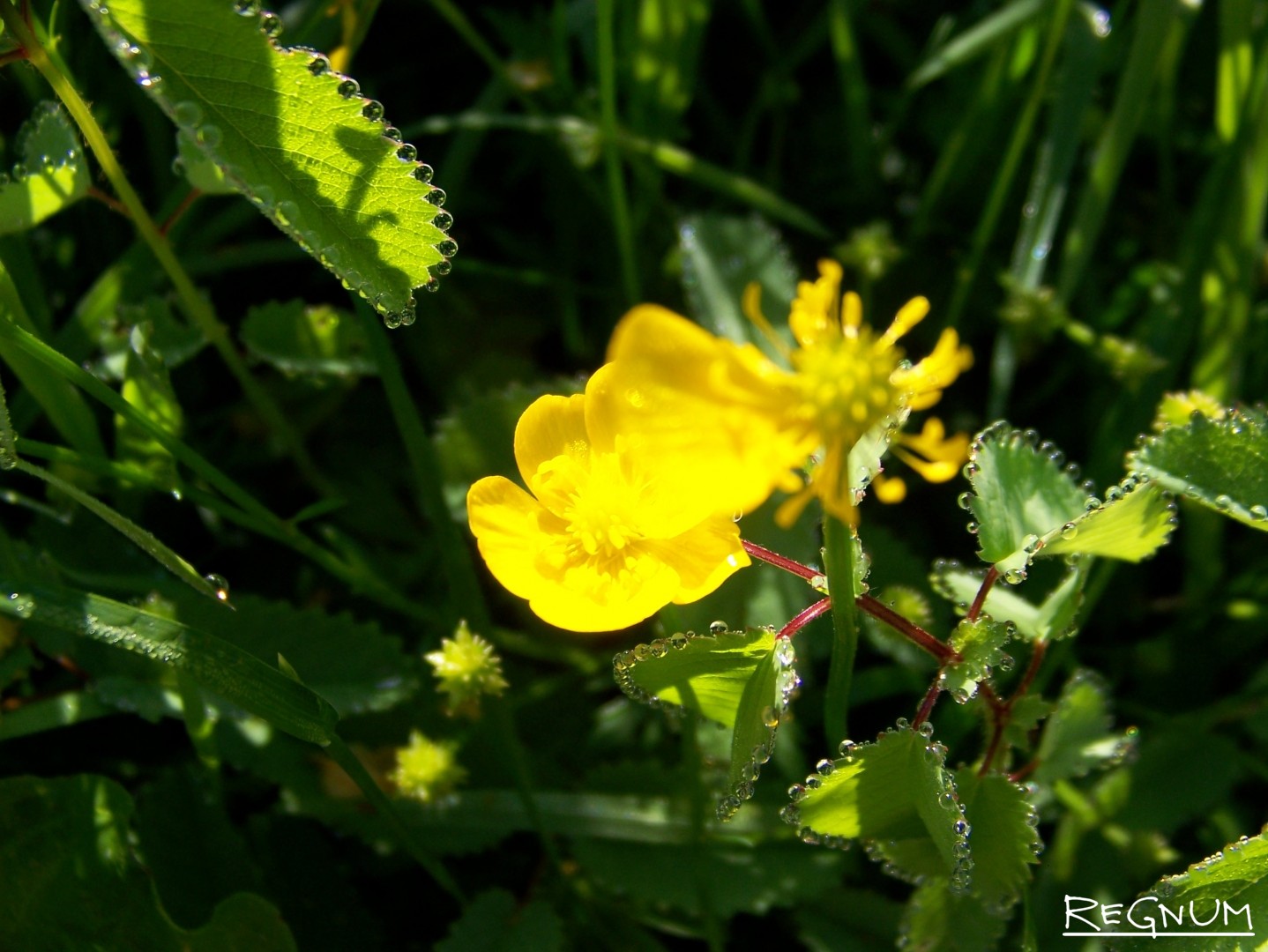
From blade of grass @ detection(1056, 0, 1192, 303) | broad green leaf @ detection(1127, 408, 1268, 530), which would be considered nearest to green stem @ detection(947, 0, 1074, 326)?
blade of grass @ detection(1056, 0, 1192, 303)

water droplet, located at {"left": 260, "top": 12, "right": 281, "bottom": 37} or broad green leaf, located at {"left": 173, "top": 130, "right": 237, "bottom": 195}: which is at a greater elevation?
water droplet, located at {"left": 260, "top": 12, "right": 281, "bottom": 37}

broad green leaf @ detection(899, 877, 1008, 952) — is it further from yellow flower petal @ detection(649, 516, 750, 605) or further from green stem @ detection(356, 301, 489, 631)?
green stem @ detection(356, 301, 489, 631)

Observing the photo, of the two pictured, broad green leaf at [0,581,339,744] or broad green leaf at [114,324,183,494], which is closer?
broad green leaf at [0,581,339,744]

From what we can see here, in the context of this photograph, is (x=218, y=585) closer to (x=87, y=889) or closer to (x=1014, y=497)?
(x=87, y=889)

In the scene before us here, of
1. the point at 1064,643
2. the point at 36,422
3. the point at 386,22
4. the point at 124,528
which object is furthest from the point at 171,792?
the point at 386,22

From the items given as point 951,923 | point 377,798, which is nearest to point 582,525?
point 377,798

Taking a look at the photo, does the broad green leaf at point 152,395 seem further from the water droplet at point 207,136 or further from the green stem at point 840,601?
the green stem at point 840,601

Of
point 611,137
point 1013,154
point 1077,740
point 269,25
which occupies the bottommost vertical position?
point 1077,740
